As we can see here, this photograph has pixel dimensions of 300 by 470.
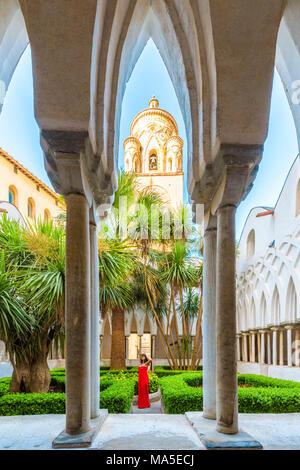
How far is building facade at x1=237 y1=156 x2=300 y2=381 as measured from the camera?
13.2m

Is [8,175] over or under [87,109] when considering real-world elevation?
over

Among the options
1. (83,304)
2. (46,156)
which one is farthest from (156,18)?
(83,304)

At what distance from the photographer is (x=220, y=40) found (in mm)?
4207

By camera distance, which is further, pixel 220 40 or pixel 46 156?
pixel 46 156

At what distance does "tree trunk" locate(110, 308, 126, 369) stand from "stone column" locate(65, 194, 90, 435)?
33.8 feet

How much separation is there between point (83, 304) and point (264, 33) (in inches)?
138

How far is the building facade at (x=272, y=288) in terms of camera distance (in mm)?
13234

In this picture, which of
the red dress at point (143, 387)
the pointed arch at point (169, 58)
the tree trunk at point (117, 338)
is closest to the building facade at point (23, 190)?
the tree trunk at point (117, 338)

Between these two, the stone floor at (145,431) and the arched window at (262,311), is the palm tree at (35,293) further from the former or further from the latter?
the arched window at (262,311)

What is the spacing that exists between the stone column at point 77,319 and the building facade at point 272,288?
9432 millimetres

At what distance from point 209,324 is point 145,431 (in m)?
1.55

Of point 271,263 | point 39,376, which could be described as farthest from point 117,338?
point 271,263
